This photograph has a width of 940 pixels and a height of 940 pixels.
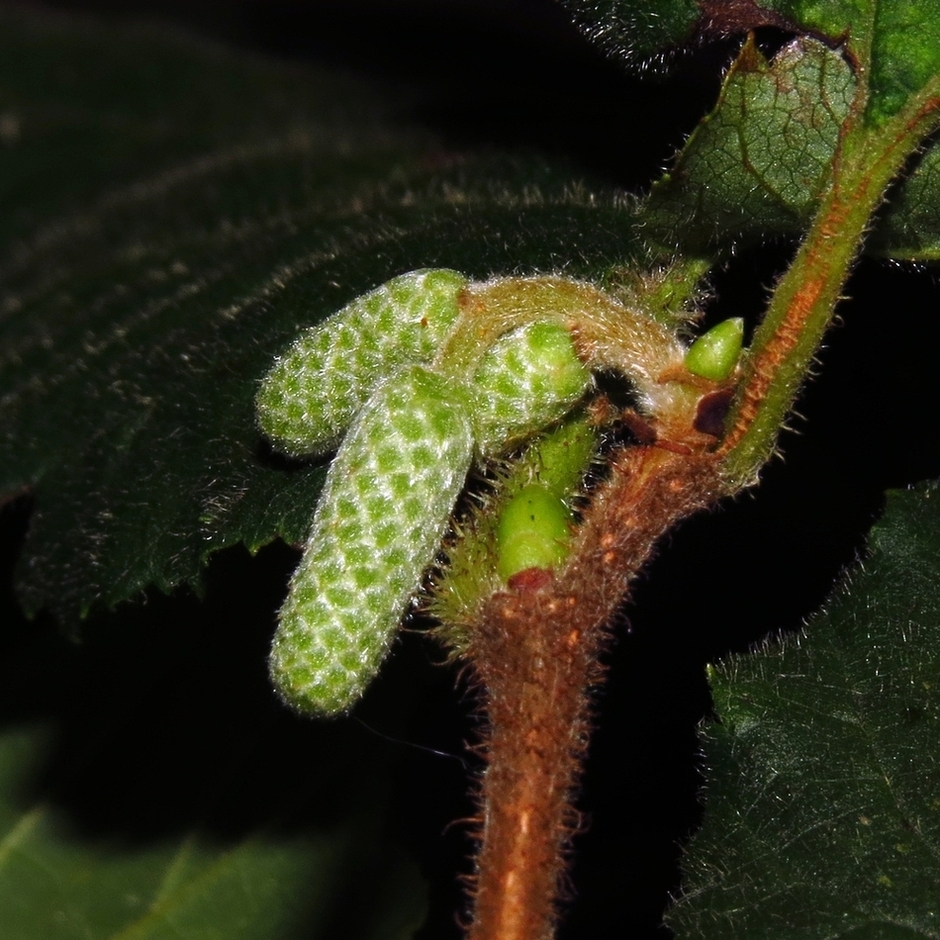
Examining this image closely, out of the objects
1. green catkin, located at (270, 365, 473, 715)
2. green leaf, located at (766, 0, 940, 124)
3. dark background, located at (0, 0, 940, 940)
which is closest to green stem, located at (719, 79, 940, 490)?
green leaf, located at (766, 0, 940, 124)

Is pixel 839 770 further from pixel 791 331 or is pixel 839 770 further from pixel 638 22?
pixel 638 22

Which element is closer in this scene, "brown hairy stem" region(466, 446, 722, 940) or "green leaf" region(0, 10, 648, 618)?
"brown hairy stem" region(466, 446, 722, 940)

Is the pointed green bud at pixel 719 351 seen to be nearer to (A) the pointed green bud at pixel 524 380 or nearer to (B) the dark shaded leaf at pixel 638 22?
(A) the pointed green bud at pixel 524 380

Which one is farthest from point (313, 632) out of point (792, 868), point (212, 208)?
point (212, 208)

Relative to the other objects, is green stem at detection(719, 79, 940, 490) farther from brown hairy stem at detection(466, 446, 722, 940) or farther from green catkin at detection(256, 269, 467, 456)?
green catkin at detection(256, 269, 467, 456)

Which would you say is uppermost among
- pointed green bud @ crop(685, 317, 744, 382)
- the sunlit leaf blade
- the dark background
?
the sunlit leaf blade

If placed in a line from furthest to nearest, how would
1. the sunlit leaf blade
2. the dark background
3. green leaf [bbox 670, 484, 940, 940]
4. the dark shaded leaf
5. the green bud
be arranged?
the dark background
the dark shaded leaf
the sunlit leaf blade
green leaf [bbox 670, 484, 940, 940]
the green bud
